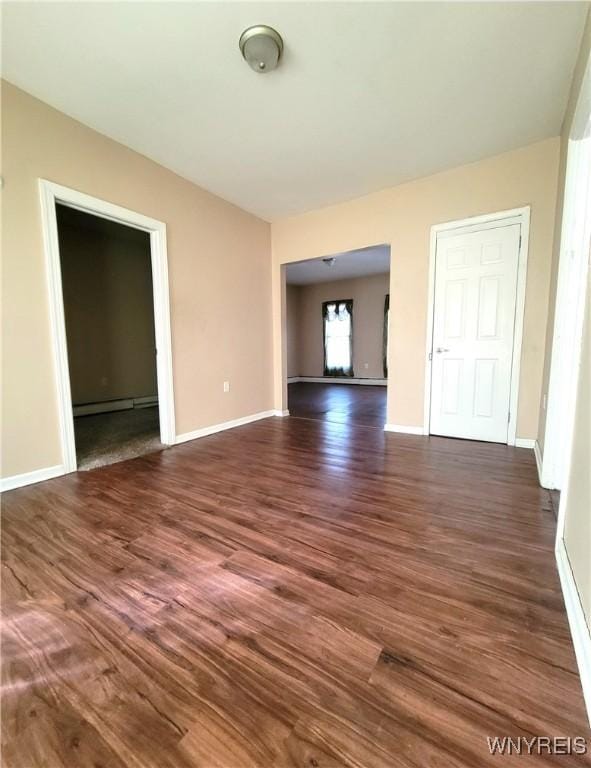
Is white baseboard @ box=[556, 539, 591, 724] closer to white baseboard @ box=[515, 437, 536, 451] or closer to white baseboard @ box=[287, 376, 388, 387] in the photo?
white baseboard @ box=[515, 437, 536, 451]

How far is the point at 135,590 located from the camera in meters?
1.32

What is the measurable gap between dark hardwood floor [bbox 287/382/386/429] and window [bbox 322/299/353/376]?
762mm

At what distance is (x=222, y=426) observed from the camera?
3889 millimetres

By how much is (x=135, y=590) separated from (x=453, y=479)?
7.01ft

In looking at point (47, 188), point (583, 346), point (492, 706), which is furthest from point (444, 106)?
point (492, 706)

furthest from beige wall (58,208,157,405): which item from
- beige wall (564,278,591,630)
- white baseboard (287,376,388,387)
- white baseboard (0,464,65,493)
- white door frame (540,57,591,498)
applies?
beige wall (564,278,591,630)

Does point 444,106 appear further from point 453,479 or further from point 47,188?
point 47,188

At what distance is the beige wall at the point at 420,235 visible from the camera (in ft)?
9.16

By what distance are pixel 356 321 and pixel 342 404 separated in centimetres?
346

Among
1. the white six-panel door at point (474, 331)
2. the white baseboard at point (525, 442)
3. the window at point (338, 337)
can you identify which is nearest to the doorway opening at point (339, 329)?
the window at point (338, 337)

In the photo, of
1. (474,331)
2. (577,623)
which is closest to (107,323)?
(474,331)

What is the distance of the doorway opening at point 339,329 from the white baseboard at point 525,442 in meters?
3.02

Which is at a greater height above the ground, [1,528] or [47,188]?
[47,188]

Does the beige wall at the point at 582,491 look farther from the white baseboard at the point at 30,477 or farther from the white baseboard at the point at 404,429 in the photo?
the white baseboard at the point at 30,477
